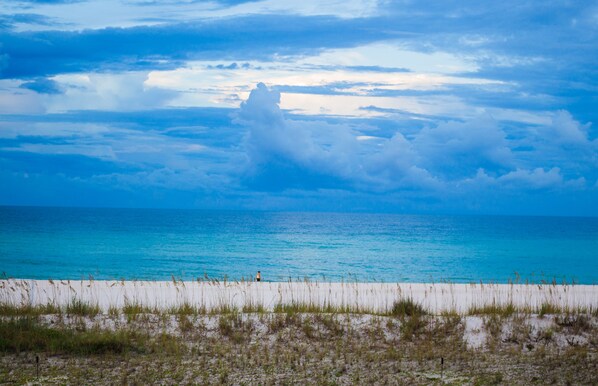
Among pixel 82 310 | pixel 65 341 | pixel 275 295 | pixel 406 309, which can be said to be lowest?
pixel 65 341

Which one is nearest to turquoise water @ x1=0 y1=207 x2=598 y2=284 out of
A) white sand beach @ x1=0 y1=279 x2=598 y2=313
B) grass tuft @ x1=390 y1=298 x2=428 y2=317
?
white sand beach @ x1=0 y1=279 x2=598 y2=313

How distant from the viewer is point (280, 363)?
10047mm

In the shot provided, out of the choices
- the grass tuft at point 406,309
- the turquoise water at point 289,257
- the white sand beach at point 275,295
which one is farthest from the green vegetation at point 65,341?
the turquoise water at point 289,257

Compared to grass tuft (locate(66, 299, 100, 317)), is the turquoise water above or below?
above

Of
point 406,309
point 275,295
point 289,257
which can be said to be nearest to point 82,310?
point 275,295

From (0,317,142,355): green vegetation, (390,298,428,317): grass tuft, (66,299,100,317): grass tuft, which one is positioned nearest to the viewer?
(0,317,142,355): green vegetation

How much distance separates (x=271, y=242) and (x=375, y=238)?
1450cm

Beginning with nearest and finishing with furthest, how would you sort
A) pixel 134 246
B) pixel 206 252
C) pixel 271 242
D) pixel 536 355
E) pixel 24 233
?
1. pixel 536 355
2. pixel 206 252
3. pixel 134 246
4. pixel 271 242
5. pixel 24 233

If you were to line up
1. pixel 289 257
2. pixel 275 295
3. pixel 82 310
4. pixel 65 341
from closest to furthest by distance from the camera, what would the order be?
pixel 65 341
pixel 82 310
pixel 275 295
pixel 289 257

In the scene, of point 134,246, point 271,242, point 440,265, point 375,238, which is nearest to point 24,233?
point 134,246

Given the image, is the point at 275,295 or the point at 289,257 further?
the point at 289,257

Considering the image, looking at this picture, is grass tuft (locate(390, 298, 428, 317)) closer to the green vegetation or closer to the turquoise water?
the green vegetation

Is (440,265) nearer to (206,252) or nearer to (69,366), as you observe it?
(206,252)

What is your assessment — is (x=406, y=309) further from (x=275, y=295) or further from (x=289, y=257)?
(x=289, y=257)
